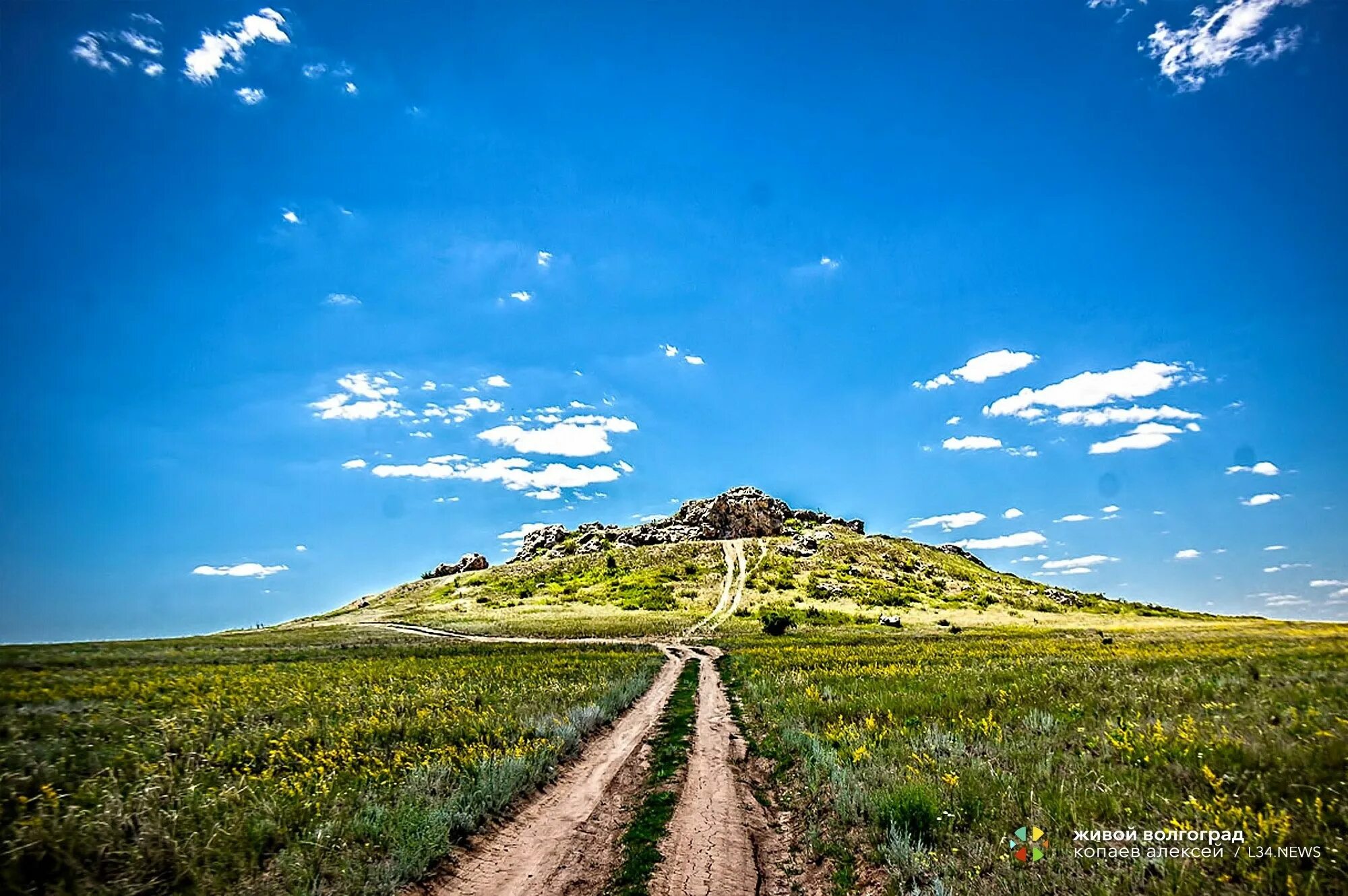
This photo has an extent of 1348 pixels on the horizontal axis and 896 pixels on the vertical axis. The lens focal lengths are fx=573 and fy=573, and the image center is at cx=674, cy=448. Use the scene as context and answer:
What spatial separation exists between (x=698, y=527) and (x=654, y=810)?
522 ft

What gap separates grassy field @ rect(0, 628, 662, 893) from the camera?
6.67 metres

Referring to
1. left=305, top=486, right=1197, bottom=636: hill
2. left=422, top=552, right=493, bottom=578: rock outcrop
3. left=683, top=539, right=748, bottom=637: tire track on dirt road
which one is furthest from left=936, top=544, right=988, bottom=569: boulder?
left=422, top=552, right=493, bottom=578: rock outcrop

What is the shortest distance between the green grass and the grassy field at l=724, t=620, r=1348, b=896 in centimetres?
218

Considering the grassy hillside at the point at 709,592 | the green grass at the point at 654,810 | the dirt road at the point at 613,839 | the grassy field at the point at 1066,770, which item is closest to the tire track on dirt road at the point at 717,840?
the dirt road at the point at 613,839

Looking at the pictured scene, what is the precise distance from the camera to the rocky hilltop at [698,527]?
160 m

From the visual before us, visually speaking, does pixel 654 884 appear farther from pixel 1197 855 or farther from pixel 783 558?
pixel 783 558

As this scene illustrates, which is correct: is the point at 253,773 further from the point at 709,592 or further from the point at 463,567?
the point at 463,567

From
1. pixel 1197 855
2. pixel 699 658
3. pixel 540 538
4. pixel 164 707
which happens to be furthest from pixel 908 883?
pixel 540 538

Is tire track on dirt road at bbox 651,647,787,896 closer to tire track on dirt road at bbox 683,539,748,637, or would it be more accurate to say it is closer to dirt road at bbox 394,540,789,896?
dirt road at bbox 394,540,789,896

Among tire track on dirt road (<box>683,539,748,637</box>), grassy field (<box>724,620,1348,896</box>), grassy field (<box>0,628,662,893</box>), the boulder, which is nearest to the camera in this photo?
grassy field (<box>724,620,1348,896</box>)

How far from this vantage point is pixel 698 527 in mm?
168000

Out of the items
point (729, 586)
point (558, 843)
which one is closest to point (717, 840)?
point (558, 843)

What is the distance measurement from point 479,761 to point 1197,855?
11.2 meters

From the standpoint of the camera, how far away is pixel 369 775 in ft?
33.9
